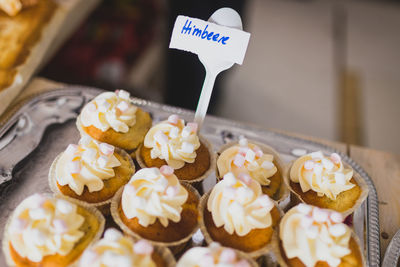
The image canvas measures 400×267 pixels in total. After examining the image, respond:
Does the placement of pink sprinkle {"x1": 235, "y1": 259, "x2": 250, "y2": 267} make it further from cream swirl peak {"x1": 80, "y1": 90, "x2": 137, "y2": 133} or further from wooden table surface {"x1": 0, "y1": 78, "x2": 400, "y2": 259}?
cream swirl peak {"x1": 80, "y1": 90, "x2": 137, "y2": 133}

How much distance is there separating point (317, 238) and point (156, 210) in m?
0.54

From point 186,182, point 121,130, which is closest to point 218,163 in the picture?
point 186,182

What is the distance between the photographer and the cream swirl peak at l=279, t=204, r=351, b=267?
140cm

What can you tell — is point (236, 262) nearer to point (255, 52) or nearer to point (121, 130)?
point (121, 130)

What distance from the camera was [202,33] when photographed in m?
1.68

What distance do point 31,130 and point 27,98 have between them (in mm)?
221

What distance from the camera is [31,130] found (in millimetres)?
2033

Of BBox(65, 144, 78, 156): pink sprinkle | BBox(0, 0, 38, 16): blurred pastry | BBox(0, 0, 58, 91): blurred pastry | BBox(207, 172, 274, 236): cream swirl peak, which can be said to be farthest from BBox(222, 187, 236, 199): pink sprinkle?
BBox(0, 0, 38, 16): blurred pastry

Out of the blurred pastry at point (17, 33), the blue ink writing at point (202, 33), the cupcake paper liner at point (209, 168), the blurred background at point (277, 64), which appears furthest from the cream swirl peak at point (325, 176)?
the blurred background at point (277, 64)

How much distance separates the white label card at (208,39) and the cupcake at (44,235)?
75cm

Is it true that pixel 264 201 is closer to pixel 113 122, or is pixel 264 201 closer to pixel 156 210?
pixel 156 210

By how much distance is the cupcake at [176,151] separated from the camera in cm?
171

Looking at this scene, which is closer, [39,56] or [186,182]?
[186,182]

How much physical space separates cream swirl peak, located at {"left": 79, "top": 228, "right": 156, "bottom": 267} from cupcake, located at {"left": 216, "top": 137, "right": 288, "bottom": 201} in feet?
1.74
